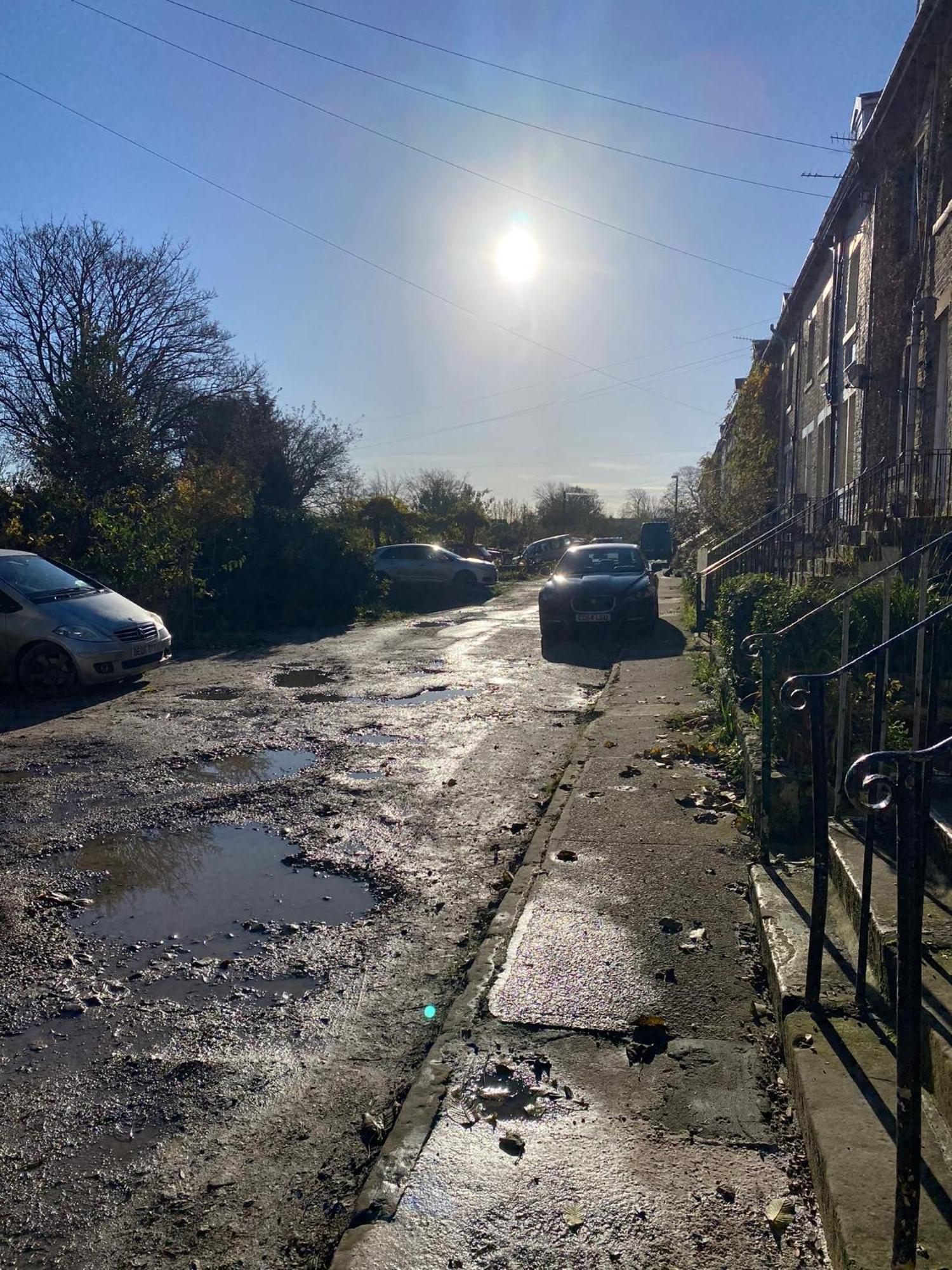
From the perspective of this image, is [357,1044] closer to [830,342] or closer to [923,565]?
[923,565]

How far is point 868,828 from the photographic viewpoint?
3.25 m

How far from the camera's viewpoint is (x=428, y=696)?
11.3 metres

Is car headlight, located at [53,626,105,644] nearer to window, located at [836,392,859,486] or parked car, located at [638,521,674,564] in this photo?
window, located at [836,392,859,486]

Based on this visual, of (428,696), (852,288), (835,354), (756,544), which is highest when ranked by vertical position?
(852,288)

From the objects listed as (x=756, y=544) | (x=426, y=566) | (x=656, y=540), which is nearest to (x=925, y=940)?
(x=756, y=544)

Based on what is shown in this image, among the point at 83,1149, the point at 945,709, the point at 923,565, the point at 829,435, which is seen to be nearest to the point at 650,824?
the point at 945,709

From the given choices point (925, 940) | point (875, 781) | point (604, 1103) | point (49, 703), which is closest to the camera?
point (875, 781)

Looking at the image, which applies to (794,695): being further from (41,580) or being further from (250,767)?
(41,580)

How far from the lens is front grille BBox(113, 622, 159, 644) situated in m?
11.8

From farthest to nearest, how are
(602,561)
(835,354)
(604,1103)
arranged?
(835,354), (602,561), (604,1103)

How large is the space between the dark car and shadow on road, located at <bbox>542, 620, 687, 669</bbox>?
263 mm

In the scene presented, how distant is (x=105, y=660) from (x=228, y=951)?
25.6ft

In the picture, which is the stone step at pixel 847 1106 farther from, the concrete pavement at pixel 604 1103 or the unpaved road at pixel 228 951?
the unpaved road at pixel 228 951

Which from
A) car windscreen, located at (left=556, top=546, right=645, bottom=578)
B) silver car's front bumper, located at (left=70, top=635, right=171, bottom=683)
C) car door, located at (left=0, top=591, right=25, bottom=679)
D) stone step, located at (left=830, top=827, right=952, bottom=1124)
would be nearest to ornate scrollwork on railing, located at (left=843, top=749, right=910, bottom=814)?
stone step, located at (left=830, top=827, right=952, bottom=1124)
